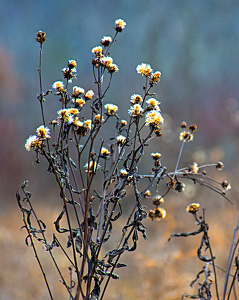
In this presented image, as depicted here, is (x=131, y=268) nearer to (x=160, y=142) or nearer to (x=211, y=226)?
(x=211, y=226)

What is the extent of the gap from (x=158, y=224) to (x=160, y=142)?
13.3 inches

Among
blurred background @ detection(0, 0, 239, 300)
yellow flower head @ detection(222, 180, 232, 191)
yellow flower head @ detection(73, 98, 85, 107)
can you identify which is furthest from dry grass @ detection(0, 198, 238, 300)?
yellow flower head @ detection(73, 98, 85, 107)

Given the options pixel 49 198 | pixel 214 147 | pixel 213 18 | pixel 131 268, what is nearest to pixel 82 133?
pixel 49 198

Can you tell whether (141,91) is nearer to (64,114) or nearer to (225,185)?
(225,185)

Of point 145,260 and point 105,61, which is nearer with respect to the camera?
point 105,61

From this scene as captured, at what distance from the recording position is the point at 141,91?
154cm

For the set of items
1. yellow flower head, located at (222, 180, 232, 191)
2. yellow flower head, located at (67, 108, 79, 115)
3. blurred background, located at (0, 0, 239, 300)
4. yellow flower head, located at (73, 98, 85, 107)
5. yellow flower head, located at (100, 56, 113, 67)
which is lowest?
yellow flower head, located at (67, 108, 79, 115)

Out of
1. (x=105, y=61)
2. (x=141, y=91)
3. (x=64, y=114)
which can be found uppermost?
(x=141, y=91)

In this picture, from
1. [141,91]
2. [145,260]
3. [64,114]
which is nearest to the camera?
[64,114]

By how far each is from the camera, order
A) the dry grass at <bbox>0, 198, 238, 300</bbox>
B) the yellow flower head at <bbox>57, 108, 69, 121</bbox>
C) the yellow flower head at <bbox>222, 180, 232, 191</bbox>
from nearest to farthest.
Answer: the yellow flower head at <bbox>57, 108, 69, 121</bbox> < the yellow flower head at <bbox>222, 180, 232, 191</bbox> < the dry grass at <bbox>0, 198, 238, 300</bbox>

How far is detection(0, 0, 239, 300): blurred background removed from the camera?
4.42 ft

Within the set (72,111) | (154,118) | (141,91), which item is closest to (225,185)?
(154,118)

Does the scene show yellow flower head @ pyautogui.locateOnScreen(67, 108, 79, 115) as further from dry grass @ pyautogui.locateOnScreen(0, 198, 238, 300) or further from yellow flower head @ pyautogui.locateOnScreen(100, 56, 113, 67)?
dry grass @ pyautogui.locateOnScreen(0, 198, 238, 300)

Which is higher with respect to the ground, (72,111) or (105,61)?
(105,61)
